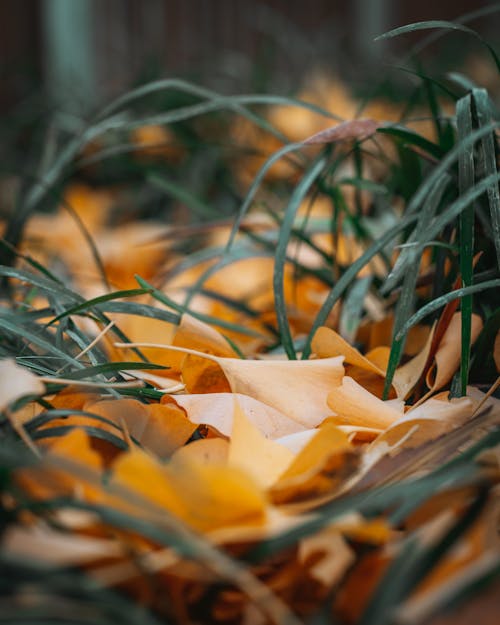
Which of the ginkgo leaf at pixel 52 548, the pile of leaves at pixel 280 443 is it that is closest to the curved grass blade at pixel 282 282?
the pile of leaves at pixel 280 443

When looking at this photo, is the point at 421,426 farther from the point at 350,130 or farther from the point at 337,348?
the point at 350,130

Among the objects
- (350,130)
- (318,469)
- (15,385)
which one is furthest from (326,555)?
(350,130)

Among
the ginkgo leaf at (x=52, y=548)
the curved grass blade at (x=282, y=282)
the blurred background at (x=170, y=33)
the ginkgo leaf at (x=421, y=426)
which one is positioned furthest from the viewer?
the blurred background at (x=170, y=33)

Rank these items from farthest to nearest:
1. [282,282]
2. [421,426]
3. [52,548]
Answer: [282,282]
[421,426]
[52,548]

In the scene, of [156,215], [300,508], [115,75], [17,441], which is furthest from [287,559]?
[115,75]

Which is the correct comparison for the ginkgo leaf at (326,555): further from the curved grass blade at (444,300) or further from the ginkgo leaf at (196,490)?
the curved grass blade at (444,300)

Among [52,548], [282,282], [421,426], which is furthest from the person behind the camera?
[282,282]

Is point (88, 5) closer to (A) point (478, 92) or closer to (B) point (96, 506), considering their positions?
(A) point (478, 92)
